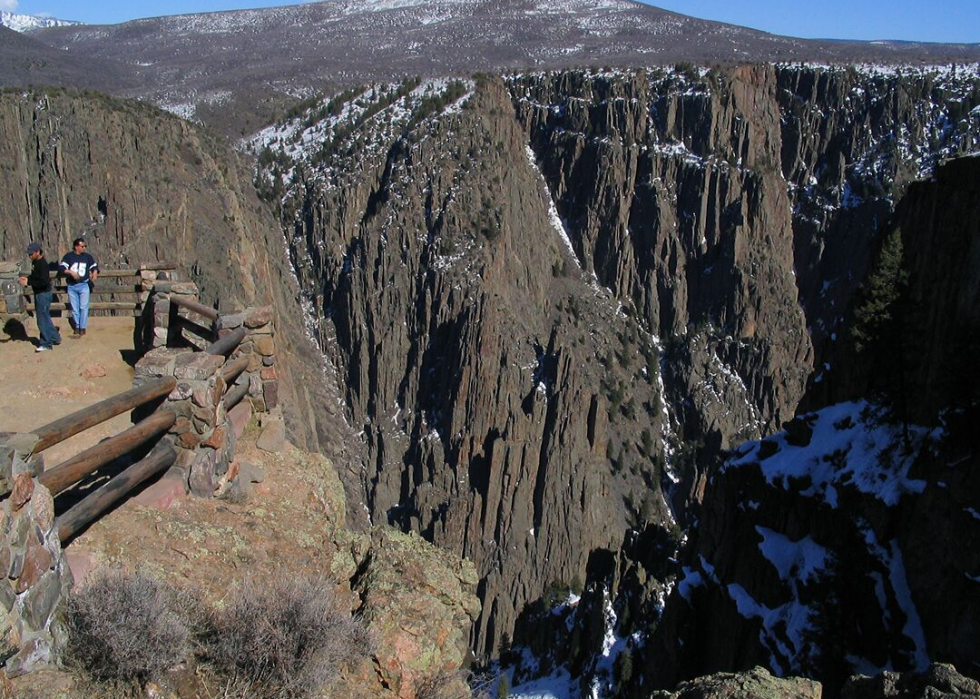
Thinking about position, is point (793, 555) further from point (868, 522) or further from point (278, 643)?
point (278, 643)

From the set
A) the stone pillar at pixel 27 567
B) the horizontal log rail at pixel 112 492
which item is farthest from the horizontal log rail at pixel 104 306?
the stone pillar at pixel 27 567

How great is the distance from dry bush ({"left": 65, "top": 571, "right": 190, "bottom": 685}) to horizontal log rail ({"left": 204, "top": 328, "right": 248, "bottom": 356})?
10.4 feet

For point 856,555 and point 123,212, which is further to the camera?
point 123,212

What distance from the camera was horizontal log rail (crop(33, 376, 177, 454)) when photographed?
18.7 feet

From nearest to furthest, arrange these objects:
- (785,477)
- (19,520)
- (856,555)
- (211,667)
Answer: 1. (19,520)
2. (211,667)
3. (856,555)
4. (785,477)

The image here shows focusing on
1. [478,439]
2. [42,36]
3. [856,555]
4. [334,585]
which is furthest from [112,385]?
[42,36]

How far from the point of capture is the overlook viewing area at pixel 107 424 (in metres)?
5.18

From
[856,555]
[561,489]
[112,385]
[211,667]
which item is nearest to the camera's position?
[211,667]

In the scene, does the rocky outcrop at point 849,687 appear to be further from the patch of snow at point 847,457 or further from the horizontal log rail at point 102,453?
the patch of snow at point 847,457

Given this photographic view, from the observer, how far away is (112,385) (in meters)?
11.1

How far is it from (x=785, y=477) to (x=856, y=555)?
352 cm

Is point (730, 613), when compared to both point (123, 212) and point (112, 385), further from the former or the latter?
point (123, 212)

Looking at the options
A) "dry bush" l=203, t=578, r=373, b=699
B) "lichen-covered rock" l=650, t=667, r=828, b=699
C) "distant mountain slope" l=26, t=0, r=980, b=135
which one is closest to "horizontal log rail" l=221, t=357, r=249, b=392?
"dry bush" l=203, t=578, r=373, b=699

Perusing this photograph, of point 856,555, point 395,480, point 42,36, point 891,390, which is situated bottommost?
point 395,480
